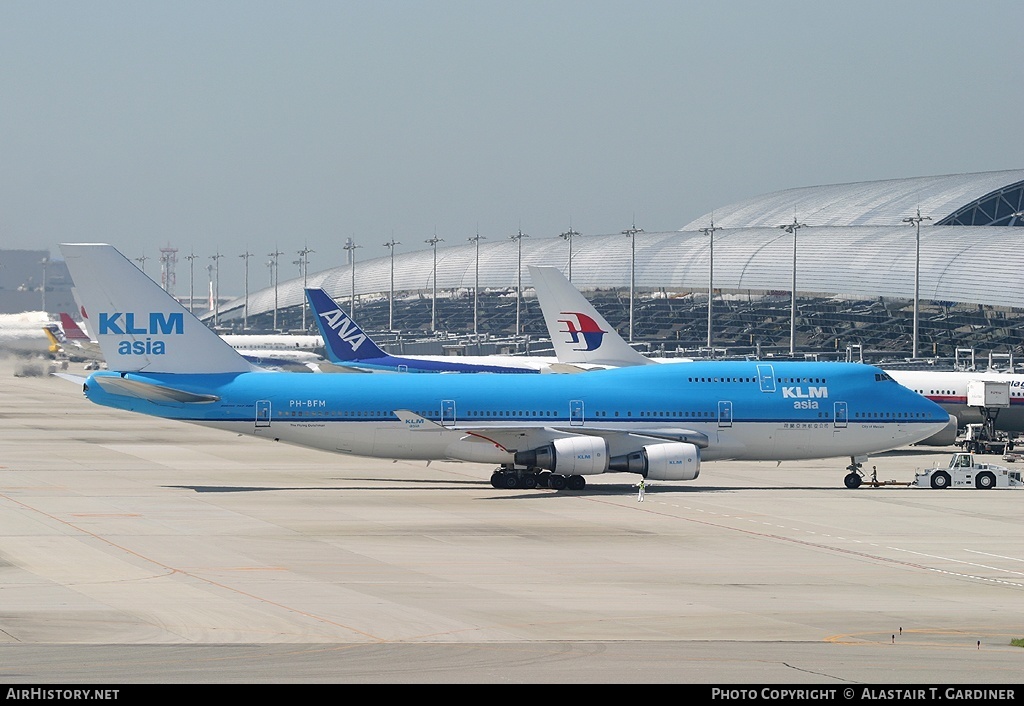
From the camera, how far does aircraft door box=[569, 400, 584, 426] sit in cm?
5219

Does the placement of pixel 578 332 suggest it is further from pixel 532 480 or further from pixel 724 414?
pixel 532 480

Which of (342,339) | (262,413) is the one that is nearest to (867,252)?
(342,339)

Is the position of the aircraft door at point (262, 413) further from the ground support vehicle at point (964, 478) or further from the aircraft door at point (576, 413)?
the ground support vehicle at point (964, 478)

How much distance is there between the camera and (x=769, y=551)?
36.9 meters

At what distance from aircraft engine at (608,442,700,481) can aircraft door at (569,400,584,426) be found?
6.86 feet

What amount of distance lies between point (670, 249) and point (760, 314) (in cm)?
2626

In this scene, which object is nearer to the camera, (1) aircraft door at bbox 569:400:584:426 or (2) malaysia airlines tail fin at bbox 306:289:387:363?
(1) aircraft door at bbox 569:400:584:426

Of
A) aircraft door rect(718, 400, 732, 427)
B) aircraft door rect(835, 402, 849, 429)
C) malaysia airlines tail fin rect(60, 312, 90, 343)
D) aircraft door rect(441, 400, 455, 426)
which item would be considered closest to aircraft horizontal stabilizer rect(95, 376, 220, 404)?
aircraft door rect(441, 400, 455, 426)

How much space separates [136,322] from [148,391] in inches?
115

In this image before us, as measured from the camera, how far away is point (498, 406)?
52031 mm

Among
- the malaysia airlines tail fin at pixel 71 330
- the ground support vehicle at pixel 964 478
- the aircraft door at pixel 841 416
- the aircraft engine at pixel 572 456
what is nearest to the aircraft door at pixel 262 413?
the aircraft engine at pixel 572 456

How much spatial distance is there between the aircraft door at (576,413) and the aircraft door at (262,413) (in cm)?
1070

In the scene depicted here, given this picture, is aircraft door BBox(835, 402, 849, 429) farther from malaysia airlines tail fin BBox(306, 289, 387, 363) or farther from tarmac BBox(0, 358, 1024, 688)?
malaysia airlines tail fin BBox(306, 289, 387, 363)
